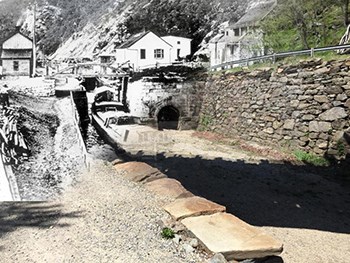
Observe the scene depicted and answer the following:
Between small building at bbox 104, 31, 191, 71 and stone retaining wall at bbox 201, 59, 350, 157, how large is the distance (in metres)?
2.74

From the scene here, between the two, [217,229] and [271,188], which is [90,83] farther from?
[271,188]

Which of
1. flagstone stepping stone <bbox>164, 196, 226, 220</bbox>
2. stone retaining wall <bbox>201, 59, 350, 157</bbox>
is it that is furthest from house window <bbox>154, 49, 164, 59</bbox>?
stone retaining wall <bbox>201, 59, 350, 157</bbox>

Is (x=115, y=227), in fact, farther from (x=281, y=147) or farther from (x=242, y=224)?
(x=281, y=147)

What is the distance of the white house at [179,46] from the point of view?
13.0ft

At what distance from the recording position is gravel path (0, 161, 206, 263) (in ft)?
7.92

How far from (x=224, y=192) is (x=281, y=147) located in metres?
2.89

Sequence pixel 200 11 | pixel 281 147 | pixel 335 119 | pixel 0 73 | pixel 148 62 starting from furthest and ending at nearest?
pixel 281 147, pixel 335 119, pixel 200 11, pixel 148 62, pixel 0 73

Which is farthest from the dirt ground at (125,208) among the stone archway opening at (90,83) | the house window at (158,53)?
the house window at (158,53)

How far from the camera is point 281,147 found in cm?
785

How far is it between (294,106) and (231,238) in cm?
587

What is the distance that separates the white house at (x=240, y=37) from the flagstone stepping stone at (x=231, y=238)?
239 cm

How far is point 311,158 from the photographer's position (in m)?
7.40

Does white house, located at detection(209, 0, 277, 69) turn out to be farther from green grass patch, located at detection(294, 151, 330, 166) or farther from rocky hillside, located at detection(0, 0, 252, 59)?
green grass patch, located at detection(294, 151, 330, 166)

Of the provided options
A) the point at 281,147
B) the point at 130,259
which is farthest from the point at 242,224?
the point at 281,147
